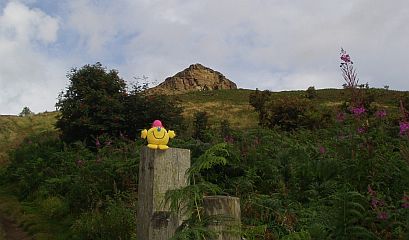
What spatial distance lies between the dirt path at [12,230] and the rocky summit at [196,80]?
85941 millimetres

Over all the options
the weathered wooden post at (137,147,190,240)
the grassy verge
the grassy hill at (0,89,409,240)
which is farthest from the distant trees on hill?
the weathered wooden post at (137,147,190,240)

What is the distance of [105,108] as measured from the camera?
67.6 feet

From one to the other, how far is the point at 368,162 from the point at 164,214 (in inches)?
140

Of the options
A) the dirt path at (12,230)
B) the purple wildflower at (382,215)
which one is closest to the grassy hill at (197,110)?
the dirt path at (12,230)

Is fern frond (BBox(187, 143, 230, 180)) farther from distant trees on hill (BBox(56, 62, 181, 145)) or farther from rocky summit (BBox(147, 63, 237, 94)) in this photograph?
rocky summit (BBox(147, 63, 237, 94))

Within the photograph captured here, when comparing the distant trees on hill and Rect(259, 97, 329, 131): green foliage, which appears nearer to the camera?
the distant trees on hill

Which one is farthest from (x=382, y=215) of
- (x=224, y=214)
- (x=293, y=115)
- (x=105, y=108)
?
(x=293, y=115)

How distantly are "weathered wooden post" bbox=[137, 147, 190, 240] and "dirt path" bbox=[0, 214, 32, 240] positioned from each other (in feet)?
29.0

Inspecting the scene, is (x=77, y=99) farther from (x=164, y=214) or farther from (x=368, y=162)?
(x=164, y=214)

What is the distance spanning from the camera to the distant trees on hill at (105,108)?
20.3 m

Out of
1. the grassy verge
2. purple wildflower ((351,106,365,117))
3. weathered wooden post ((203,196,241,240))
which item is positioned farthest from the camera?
the grassy verge

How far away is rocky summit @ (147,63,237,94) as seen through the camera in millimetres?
99938

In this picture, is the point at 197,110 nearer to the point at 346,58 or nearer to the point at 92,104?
the point at 92,104

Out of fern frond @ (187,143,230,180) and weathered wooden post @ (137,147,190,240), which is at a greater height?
fern frond @ (187,143,230,180)
